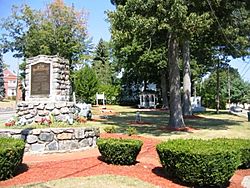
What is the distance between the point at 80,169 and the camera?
8.99 m

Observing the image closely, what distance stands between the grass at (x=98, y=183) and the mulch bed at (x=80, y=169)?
34cm

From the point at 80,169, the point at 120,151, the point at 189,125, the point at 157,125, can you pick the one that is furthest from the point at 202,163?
the point at 189,125

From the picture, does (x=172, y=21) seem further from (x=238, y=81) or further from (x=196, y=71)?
(x=238, y=81)

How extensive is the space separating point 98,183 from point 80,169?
55.6 inches

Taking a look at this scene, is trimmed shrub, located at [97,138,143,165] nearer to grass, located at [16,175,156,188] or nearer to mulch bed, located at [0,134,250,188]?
mulch bed, located at [0,134,250,188]

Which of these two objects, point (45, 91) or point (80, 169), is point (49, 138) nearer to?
point (80, 169)

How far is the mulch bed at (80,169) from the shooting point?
820 cm

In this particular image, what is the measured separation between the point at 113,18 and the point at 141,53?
28.5m

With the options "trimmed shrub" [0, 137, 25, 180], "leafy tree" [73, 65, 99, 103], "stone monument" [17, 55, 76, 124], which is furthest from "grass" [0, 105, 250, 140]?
"leafy tree" [73, 65, 99, 103]

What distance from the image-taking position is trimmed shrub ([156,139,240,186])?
7598 millimetres

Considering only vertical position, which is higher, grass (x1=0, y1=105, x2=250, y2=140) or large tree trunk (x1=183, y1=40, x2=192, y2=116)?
large tree trunk (x1=183, y1=40, x2=192, y2=116)

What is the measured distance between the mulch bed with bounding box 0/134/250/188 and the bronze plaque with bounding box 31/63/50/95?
4528 millimetres

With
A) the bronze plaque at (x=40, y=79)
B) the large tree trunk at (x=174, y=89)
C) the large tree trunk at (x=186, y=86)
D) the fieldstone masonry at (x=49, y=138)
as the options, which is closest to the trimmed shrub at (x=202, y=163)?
the fieldstone masonry at (x=49, y=138)

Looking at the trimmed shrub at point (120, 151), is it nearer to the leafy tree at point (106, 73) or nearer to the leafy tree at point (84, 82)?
the leafy tree at point (84, 82)
